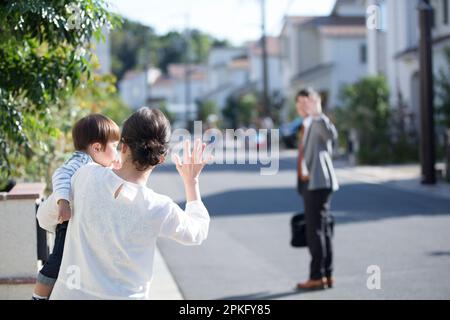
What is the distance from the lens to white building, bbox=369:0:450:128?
29.3 meters

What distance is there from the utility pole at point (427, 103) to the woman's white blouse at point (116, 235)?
15790mm

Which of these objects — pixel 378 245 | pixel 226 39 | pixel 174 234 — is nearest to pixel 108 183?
Result: pixel 174 234

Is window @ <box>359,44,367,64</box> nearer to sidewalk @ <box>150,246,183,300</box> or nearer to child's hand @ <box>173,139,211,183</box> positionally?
sidewalk @ <box>150,246,183,300</box>

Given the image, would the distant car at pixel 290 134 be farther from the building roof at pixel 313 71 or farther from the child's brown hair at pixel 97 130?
the child's brown hair at pixel 97 130

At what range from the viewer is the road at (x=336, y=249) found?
789 cm

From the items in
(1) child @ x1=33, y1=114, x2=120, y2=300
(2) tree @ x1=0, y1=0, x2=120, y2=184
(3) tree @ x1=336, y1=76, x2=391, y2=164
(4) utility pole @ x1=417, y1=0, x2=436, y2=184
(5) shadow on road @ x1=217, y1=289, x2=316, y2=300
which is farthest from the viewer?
Answer: (3) tree @ x1=336, y1=76, x2=391, y2=164

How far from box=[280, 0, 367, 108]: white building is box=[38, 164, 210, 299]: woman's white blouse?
1611 inches

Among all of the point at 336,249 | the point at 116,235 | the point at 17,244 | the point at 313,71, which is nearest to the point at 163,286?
the point at 336,249

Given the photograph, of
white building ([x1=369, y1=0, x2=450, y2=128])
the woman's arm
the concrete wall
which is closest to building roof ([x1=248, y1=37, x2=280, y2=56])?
white building ([x1=369, y1=0, x2=450, y2=128])

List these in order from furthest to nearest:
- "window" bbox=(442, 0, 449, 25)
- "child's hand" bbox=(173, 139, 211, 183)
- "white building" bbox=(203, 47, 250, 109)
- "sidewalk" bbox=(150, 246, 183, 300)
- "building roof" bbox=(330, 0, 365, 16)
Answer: "white building" bbox=(203, 47, 250, 109), "building roof" bbox=(330, 0, 365, 16), "window" bbox=(442, 0, 449, 25), "sidewalk" bbox=(150, 246, 183, 300), "child's hand" bbox=(173, 139, 211, 183)

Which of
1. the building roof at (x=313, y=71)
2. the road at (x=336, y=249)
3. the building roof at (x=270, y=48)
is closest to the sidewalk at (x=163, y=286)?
the road at (x=336, y=249)

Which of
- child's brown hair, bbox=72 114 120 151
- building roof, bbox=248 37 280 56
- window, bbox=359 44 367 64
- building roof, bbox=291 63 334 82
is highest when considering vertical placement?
building roof, bbox=248 37 280 56

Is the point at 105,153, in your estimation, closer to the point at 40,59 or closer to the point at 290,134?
the point at 40,59

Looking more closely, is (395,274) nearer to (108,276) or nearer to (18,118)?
(18,118)
